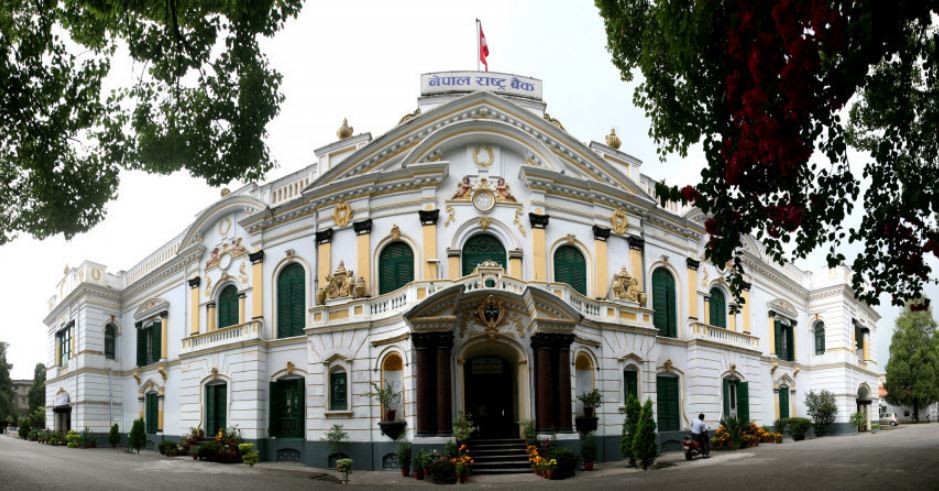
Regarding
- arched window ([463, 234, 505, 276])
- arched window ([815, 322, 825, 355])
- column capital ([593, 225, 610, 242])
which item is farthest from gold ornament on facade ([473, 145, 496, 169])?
arched window ([815, 322, 825, 355])

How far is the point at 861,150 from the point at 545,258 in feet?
37.7

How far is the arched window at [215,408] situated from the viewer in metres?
28.3

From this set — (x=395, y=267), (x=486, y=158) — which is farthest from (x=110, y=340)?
(x=486, y=158)

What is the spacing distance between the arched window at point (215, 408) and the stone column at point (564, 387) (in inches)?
499

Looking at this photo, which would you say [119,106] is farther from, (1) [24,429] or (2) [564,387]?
(1) [24,429]

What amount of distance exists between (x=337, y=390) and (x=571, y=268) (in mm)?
8529

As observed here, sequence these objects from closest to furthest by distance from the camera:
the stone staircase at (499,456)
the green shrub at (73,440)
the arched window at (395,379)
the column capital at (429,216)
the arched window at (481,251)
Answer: the stone staircase at (499,456) → the arched window at (395,379) → the column capital at (429,216) → the arched window at (481,251) → the green shrub at (73,440)

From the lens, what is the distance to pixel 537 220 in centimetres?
2523

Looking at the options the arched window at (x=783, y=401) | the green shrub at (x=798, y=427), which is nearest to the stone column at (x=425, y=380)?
the green shrub at (x=798, y=427)

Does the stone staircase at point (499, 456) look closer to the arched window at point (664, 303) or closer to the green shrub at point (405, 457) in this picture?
the green shrub at point (405, 457)

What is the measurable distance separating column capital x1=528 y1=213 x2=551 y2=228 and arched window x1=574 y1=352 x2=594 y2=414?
14.1 feet

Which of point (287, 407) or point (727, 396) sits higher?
point (287, 407)

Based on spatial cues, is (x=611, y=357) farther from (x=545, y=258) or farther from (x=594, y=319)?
(x=545, y=258)

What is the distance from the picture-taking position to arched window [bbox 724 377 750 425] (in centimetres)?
3019
